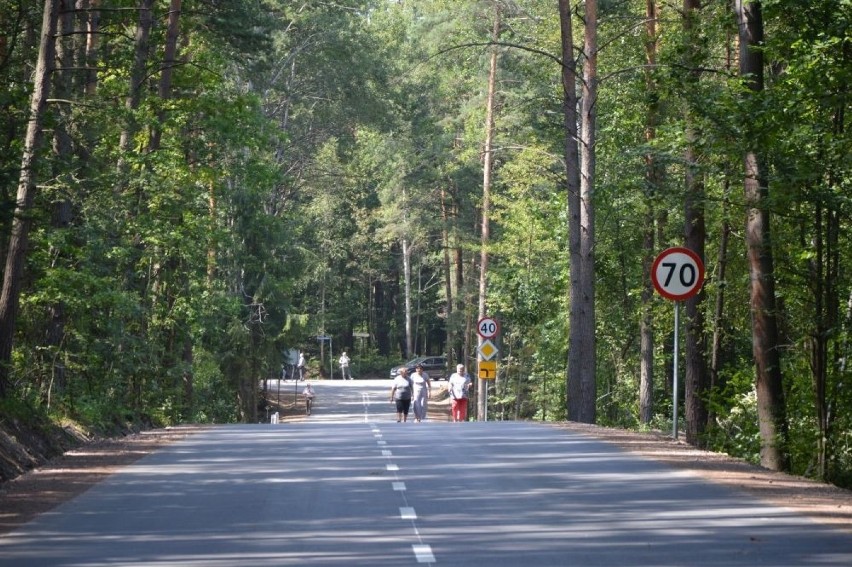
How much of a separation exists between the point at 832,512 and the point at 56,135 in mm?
18419

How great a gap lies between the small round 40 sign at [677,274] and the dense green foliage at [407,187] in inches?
36.1

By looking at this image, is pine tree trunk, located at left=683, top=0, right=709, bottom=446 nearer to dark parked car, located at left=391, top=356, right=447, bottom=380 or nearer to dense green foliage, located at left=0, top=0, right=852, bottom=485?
dense green foliage, located at left=0, top=0, right=852, bottom=485

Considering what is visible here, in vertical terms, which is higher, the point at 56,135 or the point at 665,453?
the point at 56,135

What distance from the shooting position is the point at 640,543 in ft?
37.5

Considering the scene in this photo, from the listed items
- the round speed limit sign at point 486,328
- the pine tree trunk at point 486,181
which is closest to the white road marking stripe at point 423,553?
the round speed limit sign at point 486,328

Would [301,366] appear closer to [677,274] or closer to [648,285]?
[648,285]

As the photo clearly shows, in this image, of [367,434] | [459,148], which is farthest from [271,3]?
[367,434]

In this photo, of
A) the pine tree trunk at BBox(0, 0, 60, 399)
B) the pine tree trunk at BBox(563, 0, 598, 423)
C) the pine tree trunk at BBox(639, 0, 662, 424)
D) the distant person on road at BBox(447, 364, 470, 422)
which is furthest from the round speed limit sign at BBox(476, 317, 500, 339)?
the pine tree trunk at BBox(0, 0, 60, 399)

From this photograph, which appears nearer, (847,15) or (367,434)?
(847,15)

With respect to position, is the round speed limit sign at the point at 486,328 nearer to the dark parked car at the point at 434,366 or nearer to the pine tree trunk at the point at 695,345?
the pine tree trunk at the point at 695,345

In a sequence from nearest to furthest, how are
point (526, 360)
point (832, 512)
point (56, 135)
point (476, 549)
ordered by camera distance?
1. point (476, 549)
2. point (832, 512)
3. point (56, 135)
4. point (526, 360)

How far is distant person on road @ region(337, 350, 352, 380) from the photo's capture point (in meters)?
101

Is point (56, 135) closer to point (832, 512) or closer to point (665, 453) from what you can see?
point (665, 453)

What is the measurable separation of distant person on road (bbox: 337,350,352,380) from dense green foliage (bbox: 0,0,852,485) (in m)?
16.2
